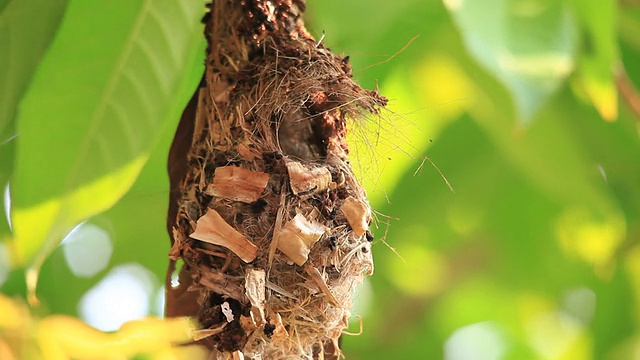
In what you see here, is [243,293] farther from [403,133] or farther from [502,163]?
[502,163]

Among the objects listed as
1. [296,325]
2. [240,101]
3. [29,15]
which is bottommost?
[296,325]

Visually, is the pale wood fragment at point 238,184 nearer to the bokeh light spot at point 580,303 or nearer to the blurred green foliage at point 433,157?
the blurred green foliage at point 433,157

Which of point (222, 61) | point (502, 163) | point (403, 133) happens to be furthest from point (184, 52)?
point (502, 163)

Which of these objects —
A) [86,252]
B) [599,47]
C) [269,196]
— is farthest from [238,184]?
[86,252]

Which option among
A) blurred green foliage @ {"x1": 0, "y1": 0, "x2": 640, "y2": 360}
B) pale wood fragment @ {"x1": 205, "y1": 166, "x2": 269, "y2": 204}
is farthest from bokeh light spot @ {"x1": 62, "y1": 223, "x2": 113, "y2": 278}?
pale wood fragment @ {"x1": 205, "y1": 166, "x2": 269, "y2": 204}

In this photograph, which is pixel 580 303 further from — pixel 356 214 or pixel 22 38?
pixel 22 38

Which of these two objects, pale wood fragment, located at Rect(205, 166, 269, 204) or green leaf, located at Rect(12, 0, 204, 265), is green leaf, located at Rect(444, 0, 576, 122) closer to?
pale wood fragment, located at Rect(205, 166, 269, 204)

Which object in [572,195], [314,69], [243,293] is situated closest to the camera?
[243,293]

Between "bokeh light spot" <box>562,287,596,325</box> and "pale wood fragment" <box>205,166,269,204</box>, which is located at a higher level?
"pale wood fragment" <box>205,166,269,204</box>
